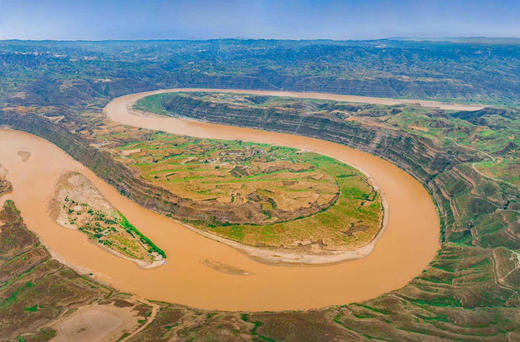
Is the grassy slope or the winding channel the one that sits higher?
the grassy slope

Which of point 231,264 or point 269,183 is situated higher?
point 269,183

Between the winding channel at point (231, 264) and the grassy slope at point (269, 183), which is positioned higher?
the grassy slope at point (269, 183)

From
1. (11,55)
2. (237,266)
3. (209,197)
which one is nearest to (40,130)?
(209,197)

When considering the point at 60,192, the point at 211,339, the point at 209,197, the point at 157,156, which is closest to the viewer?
the point at 211,339

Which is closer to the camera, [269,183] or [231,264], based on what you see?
[231,264]

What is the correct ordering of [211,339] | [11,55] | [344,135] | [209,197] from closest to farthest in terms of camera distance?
[211,339]
[209,197]
[344,135]
[11,55]

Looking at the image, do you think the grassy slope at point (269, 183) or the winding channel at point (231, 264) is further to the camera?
the grassy slope at point (269, 183)

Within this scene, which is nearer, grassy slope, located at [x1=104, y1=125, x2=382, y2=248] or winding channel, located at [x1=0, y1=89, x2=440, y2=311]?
winding channel, located at [x1=0, y1=89, x2=440, y2=311]

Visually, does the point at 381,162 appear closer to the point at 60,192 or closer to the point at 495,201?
the point at 495,201
